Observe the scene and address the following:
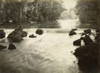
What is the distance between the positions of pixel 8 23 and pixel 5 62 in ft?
2.12

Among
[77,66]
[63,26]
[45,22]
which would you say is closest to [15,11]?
[45,22]

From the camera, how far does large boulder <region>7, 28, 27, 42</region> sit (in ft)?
12.1

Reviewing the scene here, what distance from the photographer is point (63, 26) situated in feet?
12.0

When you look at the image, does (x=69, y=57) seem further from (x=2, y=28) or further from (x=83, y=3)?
(x=2, y=28)

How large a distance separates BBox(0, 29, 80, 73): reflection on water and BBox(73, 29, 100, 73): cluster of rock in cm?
8

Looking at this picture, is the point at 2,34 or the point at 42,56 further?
the point at 2,34

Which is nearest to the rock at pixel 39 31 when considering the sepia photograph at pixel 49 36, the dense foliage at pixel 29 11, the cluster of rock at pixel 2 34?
the sepia photograph at pixel 49 36

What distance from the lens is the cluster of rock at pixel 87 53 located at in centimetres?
335

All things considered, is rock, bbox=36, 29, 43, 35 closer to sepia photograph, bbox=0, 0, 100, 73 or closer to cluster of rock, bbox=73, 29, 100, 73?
sepia photograph, bbox=0, 0, 100, 73

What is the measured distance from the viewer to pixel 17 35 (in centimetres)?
368

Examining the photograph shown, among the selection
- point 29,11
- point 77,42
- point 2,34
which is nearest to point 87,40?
point 77,42

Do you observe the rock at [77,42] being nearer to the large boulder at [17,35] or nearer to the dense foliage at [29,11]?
the dense foliage at [29,11]

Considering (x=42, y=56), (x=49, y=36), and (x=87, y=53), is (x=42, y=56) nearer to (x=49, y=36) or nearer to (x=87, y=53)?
(x=49, y=36)

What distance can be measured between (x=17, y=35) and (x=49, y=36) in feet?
1.69
